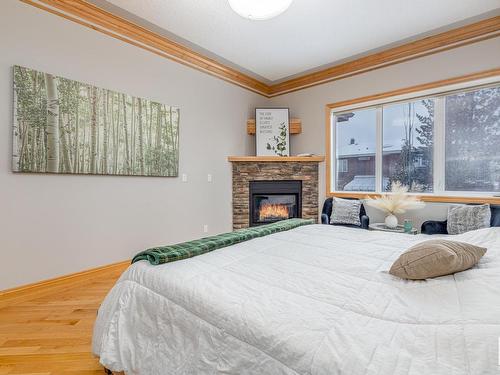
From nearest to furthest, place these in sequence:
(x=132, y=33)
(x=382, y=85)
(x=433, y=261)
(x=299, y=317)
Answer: (x=299, y=317) < (x=433, y=261) < (x=132, y=33) < (x=382, y=85)

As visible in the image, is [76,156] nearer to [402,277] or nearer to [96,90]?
[96,90]

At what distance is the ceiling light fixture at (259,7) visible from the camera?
7.10ft

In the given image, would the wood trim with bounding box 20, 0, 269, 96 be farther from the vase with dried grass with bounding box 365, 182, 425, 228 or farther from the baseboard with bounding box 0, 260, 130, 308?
the vase with dried grass with bounding box 365, 182, 425, 228

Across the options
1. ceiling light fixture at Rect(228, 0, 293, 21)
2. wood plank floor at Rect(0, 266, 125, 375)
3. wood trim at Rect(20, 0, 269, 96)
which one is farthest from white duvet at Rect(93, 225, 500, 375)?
wood trim at Rect(20, 0, 269, 96)

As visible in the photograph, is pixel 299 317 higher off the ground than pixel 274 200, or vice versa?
pixel 274 200

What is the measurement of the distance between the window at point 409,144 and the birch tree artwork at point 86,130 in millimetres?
2987

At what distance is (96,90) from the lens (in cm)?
281

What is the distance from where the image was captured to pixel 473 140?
330 cm

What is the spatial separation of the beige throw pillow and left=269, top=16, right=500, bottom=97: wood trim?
3.10 metres

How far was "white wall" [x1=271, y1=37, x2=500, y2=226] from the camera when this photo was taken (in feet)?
10.2

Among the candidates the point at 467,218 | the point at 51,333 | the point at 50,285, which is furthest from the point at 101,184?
the point at 467,218

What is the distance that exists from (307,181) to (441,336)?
148 inches

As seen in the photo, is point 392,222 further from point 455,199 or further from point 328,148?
point 328,148

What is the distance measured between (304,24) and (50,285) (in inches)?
143
